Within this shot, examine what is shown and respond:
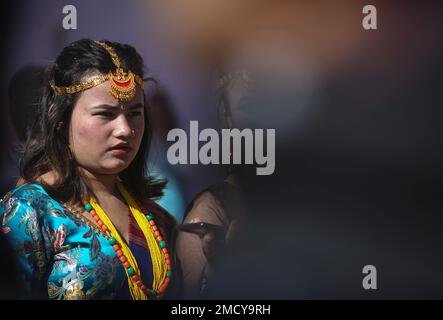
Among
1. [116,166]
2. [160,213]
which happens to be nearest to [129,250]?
[160,213]

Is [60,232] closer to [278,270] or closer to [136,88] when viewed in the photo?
[136,88]

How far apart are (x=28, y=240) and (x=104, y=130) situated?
582mm

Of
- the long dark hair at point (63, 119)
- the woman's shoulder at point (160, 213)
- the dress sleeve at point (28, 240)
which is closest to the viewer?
the dress sleeve at point (28, 240)

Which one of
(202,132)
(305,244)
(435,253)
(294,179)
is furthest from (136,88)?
(435,253)

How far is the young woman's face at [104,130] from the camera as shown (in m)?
2.93

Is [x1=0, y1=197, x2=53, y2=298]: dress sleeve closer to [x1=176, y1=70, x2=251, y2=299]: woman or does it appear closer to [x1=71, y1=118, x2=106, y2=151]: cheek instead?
[x1=71, y1=118, x2=106, y2=151]: cheek

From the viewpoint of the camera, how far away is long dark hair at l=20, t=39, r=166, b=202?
2953 millimetres

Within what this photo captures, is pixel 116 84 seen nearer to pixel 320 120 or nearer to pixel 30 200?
pixel 30 200

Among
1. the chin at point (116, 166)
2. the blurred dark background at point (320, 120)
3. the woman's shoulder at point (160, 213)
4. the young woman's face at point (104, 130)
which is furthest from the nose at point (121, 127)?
the woman's shoulder at point (160, 213)

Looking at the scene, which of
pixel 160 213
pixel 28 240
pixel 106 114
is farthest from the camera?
pixel 160 213

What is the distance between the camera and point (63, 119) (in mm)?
2969

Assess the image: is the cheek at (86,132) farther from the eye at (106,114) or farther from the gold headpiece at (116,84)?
the gold headpiece at (116,84)

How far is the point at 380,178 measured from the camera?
128 inches

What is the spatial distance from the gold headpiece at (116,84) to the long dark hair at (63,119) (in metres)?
0.02
